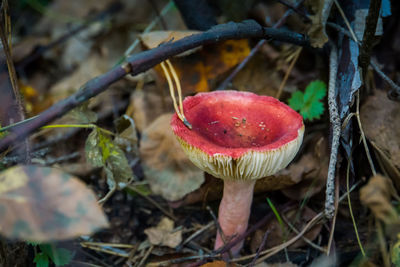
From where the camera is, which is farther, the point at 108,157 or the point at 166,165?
the point at 166,165

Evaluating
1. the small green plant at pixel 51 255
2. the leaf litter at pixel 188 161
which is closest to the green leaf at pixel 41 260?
the small green plant at pixel 51 255

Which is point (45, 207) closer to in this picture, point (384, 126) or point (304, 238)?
point (304, 238)

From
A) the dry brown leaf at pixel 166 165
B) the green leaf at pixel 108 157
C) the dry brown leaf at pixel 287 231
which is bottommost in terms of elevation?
the dry brown leaf at pixel 287 231

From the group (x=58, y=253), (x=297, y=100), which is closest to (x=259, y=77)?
(x=297, y=100)

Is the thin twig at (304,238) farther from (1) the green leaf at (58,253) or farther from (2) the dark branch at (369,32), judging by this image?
(1) the green leaf at (58,253)

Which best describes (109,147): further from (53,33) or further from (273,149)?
(53,33)

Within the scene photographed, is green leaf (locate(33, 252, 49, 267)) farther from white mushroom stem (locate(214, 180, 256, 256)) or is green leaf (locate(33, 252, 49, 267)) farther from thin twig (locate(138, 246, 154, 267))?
white mushroom stem (locate(214, 180, 256, 256))

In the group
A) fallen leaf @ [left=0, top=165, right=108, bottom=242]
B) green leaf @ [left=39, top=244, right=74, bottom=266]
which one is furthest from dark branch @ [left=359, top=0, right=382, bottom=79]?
green leaf @ [left=39, top=244, right=74, bottom=266]
